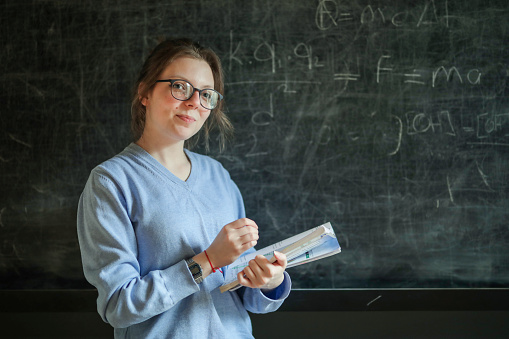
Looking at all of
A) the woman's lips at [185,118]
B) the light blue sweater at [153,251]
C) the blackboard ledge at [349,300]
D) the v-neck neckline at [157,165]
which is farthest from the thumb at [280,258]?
the blackboard ledge at [349,300]

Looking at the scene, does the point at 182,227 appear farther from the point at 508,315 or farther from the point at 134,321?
the point at 508,315

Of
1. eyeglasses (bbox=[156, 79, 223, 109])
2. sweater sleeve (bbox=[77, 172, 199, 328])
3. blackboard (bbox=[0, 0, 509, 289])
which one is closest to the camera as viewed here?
sweater sleeve (bbox=[77, 172, 199, 328])

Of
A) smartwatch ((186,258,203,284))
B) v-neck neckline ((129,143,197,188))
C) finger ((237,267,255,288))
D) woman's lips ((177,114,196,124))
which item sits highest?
woman's lips ((177,114,196,124))

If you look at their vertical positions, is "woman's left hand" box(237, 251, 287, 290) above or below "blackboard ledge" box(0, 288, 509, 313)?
above

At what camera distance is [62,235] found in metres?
1.97

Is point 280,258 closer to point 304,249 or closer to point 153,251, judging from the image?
point 304,249

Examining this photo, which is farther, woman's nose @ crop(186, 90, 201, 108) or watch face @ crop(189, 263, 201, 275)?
woman's nose @ crop(186, 90, 201, 108)

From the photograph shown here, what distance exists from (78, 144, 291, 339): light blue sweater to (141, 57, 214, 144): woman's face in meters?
0.10

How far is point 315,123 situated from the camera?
195 cm

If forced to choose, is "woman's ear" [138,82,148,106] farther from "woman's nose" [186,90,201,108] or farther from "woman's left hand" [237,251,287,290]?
"woman's left hand" [237,251,287,290]

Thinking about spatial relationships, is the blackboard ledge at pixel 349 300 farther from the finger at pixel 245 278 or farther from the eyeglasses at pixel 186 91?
the eyeglasses at pixel 186 91

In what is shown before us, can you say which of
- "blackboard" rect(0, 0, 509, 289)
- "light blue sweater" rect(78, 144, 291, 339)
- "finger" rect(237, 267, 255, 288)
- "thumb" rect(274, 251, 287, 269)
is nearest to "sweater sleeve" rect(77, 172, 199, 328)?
"light blue sweater" rect(78, 144, 291, 339)

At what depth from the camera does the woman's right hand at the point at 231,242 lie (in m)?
1.24

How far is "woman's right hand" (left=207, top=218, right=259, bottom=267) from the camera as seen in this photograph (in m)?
1.24
